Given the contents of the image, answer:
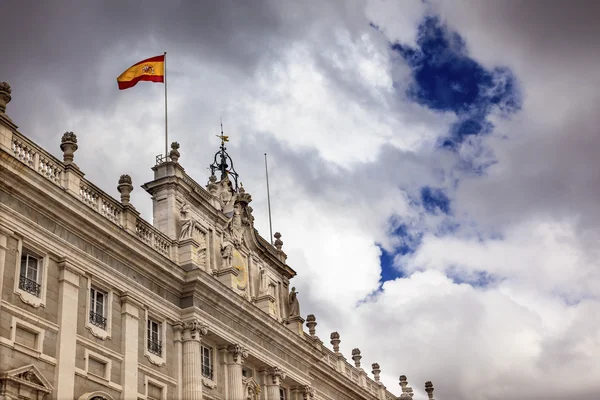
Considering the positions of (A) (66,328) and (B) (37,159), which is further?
(B) (37,159)

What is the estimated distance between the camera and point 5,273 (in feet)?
85.9

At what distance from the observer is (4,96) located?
28438 millimetres

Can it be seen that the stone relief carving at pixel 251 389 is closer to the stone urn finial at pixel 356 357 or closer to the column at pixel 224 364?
the column at pixel 224 364

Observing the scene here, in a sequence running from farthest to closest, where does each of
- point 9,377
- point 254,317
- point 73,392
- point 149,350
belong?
point 254,317, point 149,350, point 73,392, point 9,377

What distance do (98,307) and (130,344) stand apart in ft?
6.21

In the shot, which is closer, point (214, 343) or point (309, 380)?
point (214, 343)

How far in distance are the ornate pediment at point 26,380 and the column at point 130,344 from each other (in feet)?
13.2

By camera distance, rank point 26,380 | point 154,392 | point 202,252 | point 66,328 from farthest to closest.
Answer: point 202,252
point 154,392
point 66,328
point 26,380

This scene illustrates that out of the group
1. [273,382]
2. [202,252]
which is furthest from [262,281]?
[202,252]

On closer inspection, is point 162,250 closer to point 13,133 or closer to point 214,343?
point 214,343

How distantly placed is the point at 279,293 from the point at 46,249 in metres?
20.2

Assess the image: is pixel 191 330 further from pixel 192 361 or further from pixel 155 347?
pixel 155 347

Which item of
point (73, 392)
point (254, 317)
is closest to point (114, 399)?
point (73, 392)

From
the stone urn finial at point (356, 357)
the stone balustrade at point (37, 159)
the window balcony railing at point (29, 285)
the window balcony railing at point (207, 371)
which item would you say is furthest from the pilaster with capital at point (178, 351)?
the stone urn finial at point (356, 357)
